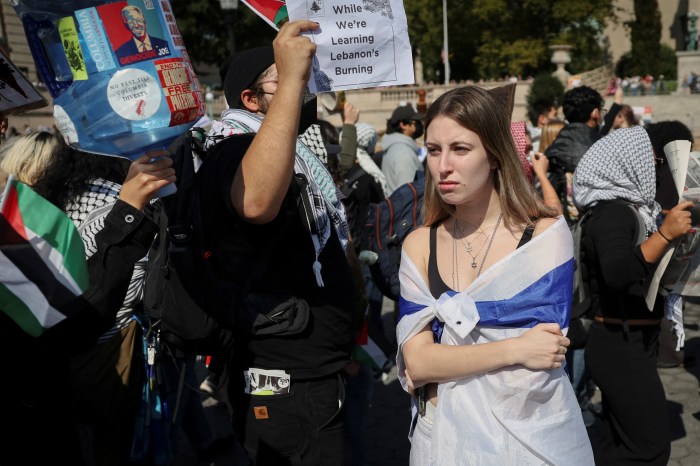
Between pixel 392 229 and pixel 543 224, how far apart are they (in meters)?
1.83

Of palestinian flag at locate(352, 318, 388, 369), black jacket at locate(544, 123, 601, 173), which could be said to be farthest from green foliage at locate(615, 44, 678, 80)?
palestinian flag at locate(352, 318, 388, 369)

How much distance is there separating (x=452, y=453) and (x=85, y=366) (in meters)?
1.91

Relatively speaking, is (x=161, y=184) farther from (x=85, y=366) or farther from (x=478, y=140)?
(x=85, y=366)

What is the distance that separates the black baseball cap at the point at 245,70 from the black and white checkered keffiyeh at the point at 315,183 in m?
0.09

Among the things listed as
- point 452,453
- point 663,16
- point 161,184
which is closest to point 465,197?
point 452,453

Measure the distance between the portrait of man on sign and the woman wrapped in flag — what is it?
0.90m

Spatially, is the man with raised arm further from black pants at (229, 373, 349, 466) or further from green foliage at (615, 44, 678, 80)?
green foliage at (615, 44, 678, 80)

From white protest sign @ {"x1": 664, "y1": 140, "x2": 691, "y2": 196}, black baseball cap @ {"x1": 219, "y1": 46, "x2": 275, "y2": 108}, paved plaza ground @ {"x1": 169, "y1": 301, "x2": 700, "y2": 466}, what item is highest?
black baseball cap @ {"x1": 219, "y1": 46, "x2": 275, "y2": 108}

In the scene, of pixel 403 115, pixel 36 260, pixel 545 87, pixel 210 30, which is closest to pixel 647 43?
pixel 545 87

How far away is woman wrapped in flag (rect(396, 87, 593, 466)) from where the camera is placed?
2201 millimetres

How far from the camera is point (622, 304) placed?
3707mm

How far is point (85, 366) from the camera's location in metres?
3.42

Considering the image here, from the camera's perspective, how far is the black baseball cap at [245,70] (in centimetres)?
293

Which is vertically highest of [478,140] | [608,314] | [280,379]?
[478,140]
